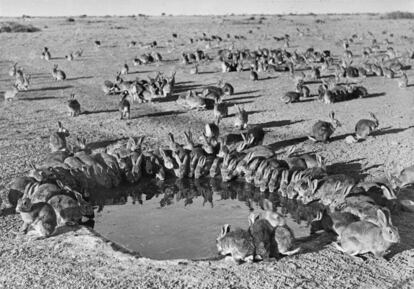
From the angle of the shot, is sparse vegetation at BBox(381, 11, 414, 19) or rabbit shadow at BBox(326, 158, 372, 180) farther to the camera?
sparse vegetation at BBox(381, 11, 414, 19)

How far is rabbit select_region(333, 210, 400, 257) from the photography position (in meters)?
7.38

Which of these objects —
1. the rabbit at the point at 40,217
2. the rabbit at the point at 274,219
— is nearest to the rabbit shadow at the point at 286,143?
the rabbit at the point at 274,219

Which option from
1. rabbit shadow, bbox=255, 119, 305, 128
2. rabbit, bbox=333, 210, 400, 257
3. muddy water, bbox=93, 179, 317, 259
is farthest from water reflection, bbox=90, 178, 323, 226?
rabbit shadow, bbox=255, 119, 305, 128

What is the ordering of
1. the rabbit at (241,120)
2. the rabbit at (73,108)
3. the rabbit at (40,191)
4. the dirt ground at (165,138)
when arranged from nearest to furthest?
the dirt ground at (165,138) < the rabbit at (40,191) < the rabbit at (241,120) < the rabbit at (73,108)

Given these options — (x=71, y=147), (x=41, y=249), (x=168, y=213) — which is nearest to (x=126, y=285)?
(x=41, y=249)

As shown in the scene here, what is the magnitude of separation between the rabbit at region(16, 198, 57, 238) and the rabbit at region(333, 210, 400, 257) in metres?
4.15

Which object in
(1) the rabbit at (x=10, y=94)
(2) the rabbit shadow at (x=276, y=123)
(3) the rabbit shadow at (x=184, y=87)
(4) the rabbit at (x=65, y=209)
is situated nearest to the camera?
(4) the rabbit at (x=65, y=209)

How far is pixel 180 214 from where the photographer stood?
9.73m

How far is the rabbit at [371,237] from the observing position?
24.2 ft

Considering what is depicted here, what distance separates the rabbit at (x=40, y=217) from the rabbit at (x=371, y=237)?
4147mm

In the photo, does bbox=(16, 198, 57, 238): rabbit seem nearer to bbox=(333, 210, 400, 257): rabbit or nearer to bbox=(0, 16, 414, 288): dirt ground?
bbox=(0, 16, 414, 288): dirt ground

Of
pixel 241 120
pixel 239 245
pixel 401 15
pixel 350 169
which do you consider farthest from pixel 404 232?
pixel 401 15

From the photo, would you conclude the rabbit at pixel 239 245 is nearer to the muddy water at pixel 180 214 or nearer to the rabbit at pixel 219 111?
the muddy water at pixel 180 214

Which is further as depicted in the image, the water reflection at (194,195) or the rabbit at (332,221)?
the water reflection at (194,195)
